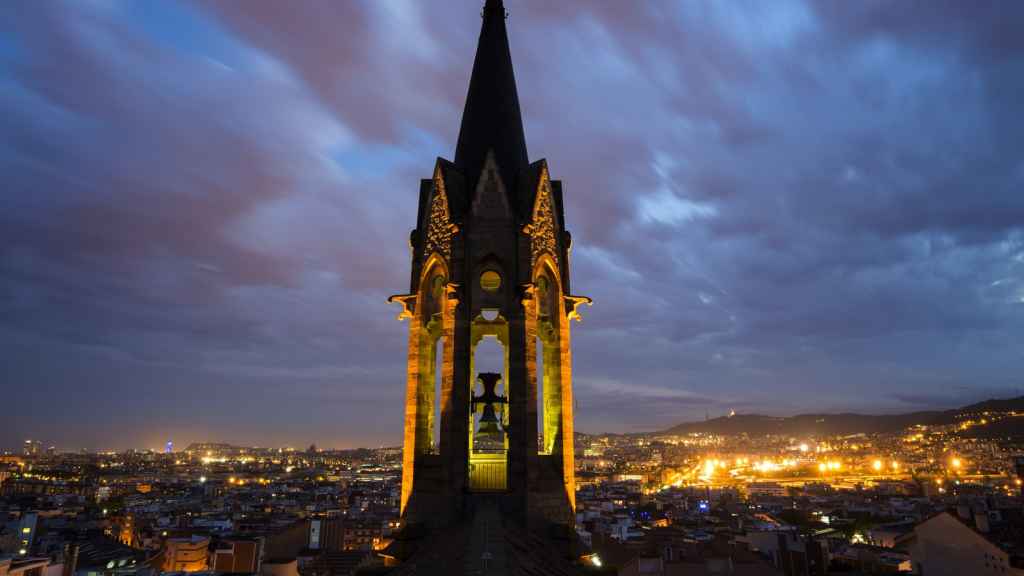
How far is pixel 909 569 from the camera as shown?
1690 inches

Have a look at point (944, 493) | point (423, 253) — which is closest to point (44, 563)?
point (423, 253)

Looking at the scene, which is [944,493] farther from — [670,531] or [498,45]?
[498,45]

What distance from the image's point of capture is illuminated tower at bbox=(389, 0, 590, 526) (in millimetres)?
11625

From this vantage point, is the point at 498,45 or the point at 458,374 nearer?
the point at 458,374

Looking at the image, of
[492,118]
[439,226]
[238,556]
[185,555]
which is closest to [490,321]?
[439,226]

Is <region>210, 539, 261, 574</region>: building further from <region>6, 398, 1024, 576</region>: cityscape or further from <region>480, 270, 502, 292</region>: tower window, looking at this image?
<region>480, 270, 502, 292</region>: tower window

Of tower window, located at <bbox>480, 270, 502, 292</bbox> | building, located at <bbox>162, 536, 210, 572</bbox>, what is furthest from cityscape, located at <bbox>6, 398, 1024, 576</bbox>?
tower window, located at <bbox>480, 270, 502, 292</bbox>

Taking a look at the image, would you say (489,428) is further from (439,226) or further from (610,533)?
(610,533)

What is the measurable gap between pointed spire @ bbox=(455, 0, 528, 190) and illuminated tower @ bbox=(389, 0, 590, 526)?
0.08 ft

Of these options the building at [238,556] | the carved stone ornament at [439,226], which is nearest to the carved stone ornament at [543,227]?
the carved stone ornament at [439,226]

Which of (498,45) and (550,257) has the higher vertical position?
(498,45)

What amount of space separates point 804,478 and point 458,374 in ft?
621

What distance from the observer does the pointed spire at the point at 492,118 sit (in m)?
13.3

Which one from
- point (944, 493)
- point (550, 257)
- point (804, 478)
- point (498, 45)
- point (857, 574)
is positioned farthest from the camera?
point (804, 478)
